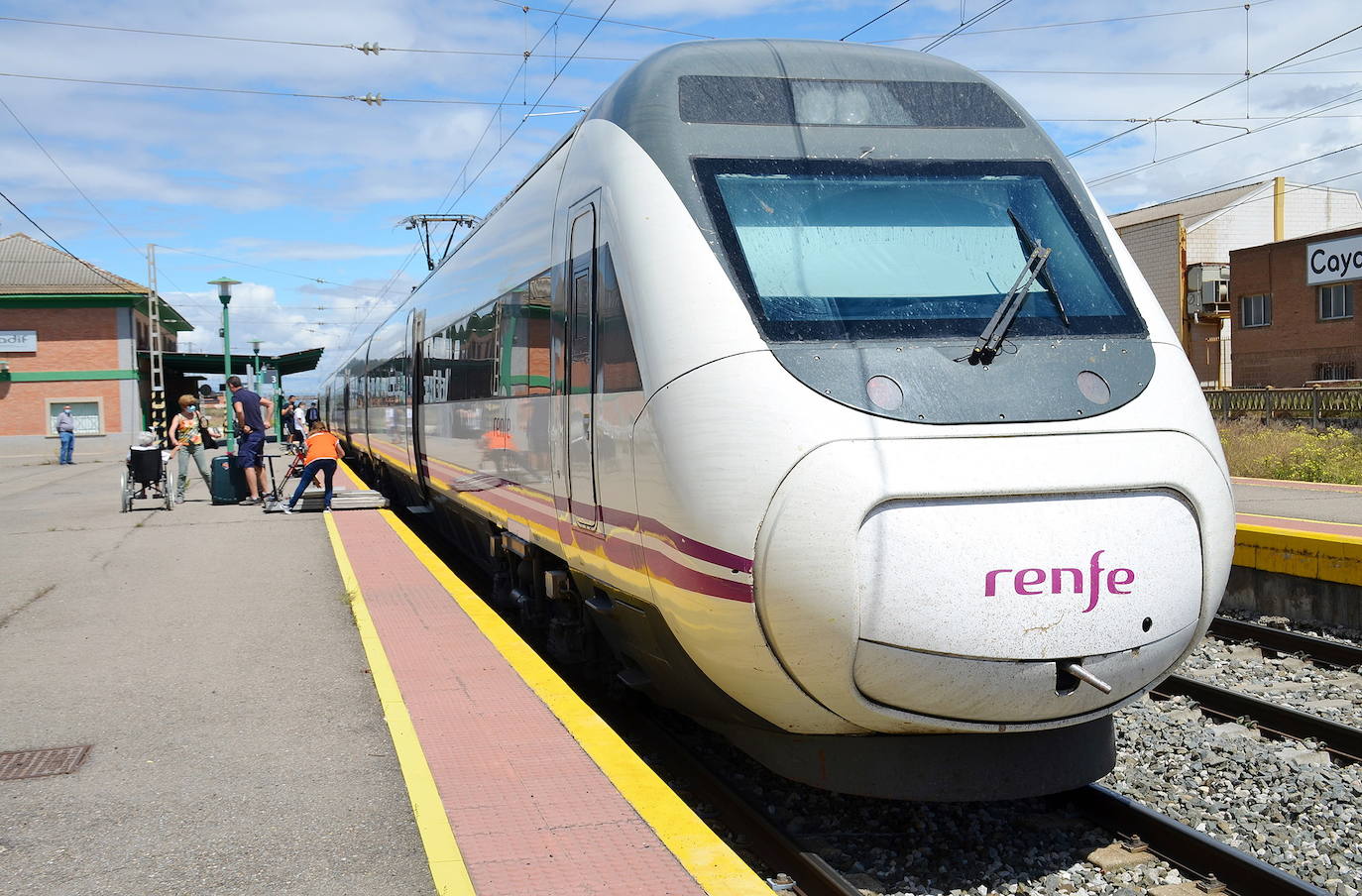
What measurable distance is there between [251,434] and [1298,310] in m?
34.5

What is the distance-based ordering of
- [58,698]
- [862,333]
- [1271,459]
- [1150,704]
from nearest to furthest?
[862,333], [58,698], [1150,704], [1271,459]

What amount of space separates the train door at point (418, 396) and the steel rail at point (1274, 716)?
808 cm

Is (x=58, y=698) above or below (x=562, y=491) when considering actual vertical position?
below

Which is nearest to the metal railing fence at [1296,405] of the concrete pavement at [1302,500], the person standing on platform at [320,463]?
the concrete pavement at [1302,500]

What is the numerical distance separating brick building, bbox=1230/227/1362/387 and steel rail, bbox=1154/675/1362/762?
113ft

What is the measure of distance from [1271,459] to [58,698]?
644 inches

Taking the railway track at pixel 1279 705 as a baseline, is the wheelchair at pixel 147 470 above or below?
above

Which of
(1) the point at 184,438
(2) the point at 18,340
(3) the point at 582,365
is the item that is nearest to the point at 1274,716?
(3) the point at 582,365

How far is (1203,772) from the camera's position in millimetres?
5832

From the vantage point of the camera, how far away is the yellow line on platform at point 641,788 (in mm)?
3686

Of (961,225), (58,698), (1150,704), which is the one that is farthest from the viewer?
(1150,704)

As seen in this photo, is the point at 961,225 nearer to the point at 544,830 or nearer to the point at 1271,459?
the point at 544,830

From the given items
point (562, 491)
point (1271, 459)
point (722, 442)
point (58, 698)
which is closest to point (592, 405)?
point (562, 491)

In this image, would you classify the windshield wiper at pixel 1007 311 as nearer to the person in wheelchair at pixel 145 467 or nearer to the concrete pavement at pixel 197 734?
the concrete pavement at pixel 197 734
